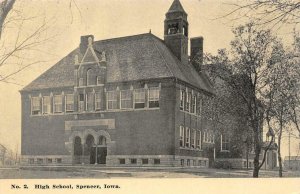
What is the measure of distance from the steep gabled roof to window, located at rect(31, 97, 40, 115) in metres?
0.58

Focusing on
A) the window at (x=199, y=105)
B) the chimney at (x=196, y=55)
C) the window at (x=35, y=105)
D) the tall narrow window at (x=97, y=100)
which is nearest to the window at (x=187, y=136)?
the window at (x=199, y=105)

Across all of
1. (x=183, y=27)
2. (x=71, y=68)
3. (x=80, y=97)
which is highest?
(x=183, y=27)

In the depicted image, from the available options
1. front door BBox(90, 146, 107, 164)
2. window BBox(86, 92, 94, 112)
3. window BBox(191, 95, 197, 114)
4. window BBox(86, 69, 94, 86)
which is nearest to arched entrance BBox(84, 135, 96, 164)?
front door BBox(90, 146, 107, 164)

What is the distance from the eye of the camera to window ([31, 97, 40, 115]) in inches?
836

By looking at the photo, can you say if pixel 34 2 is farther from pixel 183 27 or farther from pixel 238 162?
pixel 238 162

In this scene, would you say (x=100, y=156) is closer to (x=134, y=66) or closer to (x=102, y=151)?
(x=102, y=151)

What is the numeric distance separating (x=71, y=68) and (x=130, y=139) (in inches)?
170

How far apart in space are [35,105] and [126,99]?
4.55 metres

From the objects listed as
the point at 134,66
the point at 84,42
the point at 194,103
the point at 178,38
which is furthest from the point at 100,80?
the point at 194,103
